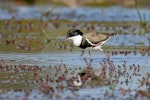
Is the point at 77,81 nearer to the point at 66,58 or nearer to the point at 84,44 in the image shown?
the point at 84,44

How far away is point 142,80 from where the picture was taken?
32.9ft

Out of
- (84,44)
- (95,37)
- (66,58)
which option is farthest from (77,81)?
(66,58)

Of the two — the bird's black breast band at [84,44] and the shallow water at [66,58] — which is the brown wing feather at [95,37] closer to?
the bird's black breast band at [84,44]

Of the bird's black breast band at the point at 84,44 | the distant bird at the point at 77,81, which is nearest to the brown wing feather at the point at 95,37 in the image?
the bird's black breast band at the point at 84,44

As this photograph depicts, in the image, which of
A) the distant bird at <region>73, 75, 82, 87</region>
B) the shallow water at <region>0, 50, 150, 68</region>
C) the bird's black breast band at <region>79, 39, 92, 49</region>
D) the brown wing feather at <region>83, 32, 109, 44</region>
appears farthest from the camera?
the brown wing feather at <region>83, 32, 109, 44</region>

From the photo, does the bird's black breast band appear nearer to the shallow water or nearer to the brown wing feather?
the brown wing feather

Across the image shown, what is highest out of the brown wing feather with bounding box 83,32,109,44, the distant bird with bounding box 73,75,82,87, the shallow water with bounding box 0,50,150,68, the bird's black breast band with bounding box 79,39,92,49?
the brown wing feather with bounding box 83,32,109,44

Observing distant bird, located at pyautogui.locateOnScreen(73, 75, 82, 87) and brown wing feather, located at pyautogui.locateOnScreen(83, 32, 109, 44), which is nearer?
distant bird, located at pyautogui.locateOnScreen(73, 75, 82, 87)

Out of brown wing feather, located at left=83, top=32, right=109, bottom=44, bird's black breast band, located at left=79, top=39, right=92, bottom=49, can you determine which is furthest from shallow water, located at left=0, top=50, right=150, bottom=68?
brown wing feather, located at left=83, top=32, right=109, bottom=44

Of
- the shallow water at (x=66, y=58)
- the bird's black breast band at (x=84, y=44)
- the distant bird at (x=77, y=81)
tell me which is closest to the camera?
the distant bird at (x=77, y=81)

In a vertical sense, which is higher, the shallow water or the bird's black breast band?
the bird's black breast band

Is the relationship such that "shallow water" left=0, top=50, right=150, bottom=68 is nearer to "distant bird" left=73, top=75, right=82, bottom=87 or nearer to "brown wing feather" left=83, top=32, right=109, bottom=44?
"brown wing feather" left=83, top=32, right=109, bottom=44

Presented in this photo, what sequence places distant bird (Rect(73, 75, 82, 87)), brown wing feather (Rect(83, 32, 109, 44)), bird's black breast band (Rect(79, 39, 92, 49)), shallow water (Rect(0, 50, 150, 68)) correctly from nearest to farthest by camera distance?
distant bird (Rect(73, 75, 82, 87)) < shallow water (Rect(0, 50, 150, 68)) < bird's black breast band (Rect(79, 39, 92, 49)) < brown wing feather (Rect(83, 32, 109, 44))

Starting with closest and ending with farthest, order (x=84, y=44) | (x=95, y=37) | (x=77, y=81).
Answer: (x=77, y=81)
(x=84, y=44)
(x=95, y=37)
